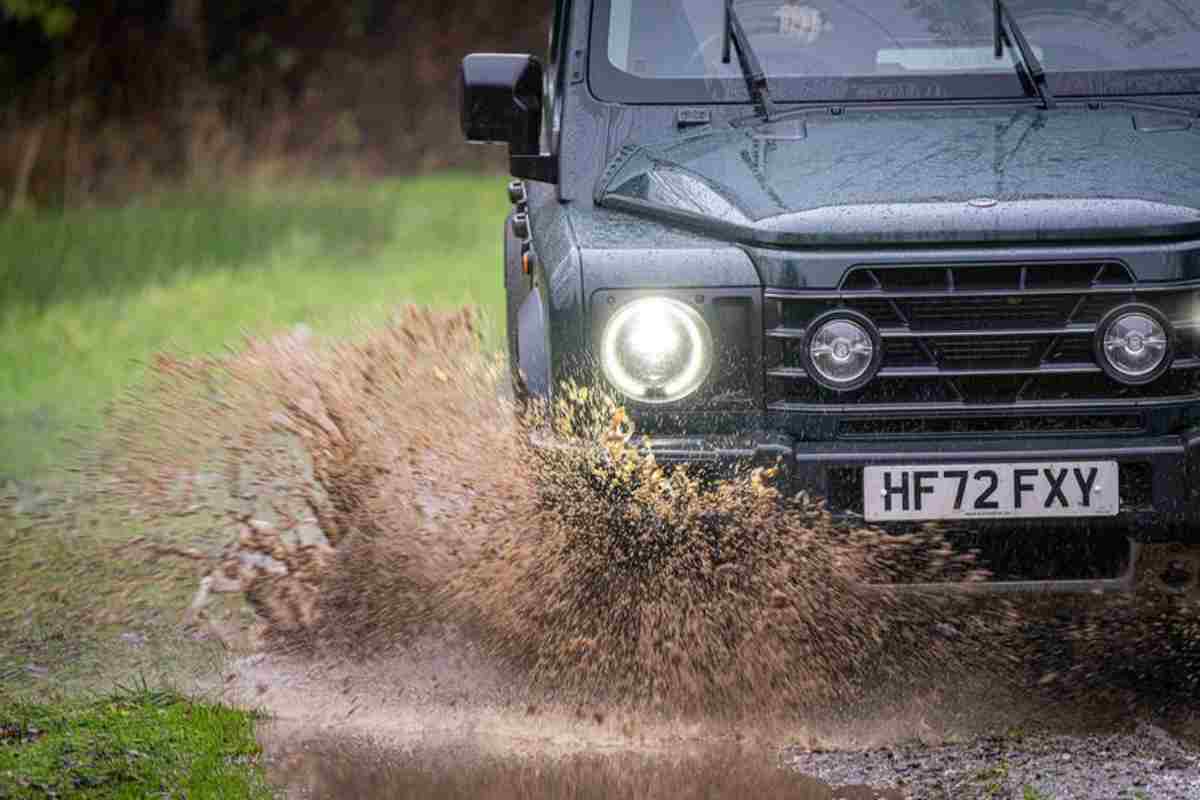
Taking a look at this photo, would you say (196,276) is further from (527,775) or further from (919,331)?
(527,775)

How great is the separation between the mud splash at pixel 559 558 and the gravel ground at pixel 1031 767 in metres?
0.39

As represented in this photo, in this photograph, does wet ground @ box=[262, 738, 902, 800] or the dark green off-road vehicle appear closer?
wet ground @ box=[262, 738, 902, 800]

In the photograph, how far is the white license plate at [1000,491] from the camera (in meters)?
4.59

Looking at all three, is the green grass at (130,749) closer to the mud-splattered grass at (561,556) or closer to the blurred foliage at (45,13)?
the mud-splattered grass at (561,556)

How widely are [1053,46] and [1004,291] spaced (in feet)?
4.16

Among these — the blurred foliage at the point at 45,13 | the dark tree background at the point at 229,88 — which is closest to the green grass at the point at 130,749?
the dark tree background at the point at 229,88

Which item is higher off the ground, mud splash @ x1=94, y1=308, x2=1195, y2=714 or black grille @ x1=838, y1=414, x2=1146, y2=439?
black grille @ x1=838, y1=414, x2=1146, y2=439

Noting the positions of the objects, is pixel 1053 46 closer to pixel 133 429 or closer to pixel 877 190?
pixel 877 190

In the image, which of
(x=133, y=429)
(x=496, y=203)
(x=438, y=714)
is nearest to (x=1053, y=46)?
(x=438, y=714)

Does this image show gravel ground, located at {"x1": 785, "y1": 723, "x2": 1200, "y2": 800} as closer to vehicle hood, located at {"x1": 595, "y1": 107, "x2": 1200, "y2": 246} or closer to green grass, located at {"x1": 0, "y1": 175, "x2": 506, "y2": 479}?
vehicle hood, located at {"x1": 595, "y1": 107, "x2": 1200, "y2": 246}

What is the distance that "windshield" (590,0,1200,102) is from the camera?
18.3 feet

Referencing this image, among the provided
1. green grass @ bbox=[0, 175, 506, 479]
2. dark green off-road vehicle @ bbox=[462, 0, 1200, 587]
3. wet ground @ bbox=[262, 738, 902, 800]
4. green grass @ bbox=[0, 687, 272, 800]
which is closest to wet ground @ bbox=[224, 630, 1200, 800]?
wet ground @ bbox=[262, 738, 902, 800]

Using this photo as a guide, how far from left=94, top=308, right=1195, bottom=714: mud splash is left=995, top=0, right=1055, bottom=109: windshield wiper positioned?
1.36m

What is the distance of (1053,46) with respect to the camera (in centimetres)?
568
